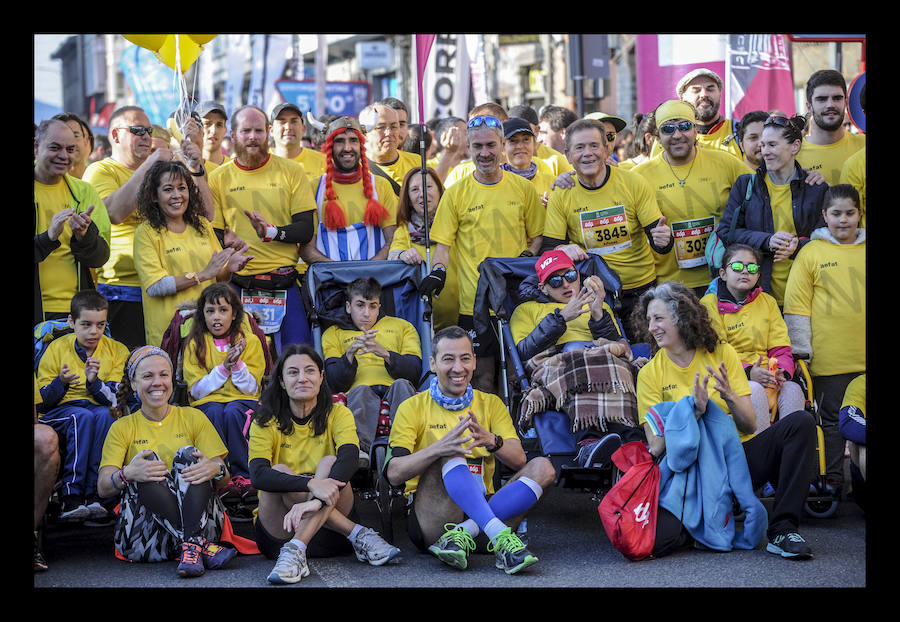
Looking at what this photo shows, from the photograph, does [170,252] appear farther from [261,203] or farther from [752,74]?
[752,74]

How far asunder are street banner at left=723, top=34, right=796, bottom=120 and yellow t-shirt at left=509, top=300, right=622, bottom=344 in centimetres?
583

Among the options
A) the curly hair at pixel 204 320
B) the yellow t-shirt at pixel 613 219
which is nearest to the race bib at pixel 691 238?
the yellow t-shirt at pixel 613 219

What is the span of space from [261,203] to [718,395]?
333 cm

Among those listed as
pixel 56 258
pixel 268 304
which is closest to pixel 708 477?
pixel 268 304

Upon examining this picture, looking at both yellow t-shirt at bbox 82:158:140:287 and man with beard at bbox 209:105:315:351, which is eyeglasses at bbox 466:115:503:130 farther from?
yellow t-shirt at bbox 82:158:140:287

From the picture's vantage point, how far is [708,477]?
17.8ft

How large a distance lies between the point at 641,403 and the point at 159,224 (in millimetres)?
3156

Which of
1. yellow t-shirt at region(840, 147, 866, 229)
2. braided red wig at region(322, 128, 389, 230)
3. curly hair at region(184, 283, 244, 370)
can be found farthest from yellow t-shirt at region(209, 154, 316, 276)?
yellow t-shirt at region(840, 147, 866, 229)

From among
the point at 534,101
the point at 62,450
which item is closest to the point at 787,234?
the point at 62,450

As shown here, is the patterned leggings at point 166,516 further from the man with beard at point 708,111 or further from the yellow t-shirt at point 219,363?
the man with beard at point 708,111

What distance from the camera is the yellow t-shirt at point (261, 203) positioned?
7.32 metres

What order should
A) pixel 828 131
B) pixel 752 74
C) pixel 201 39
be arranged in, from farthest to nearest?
pixel 752 74 → pixel 201 39 → pixel 828 131

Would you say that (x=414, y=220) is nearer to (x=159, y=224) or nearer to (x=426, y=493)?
(x=159, y=224)

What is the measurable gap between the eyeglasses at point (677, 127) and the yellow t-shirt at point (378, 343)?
213 centimetres
